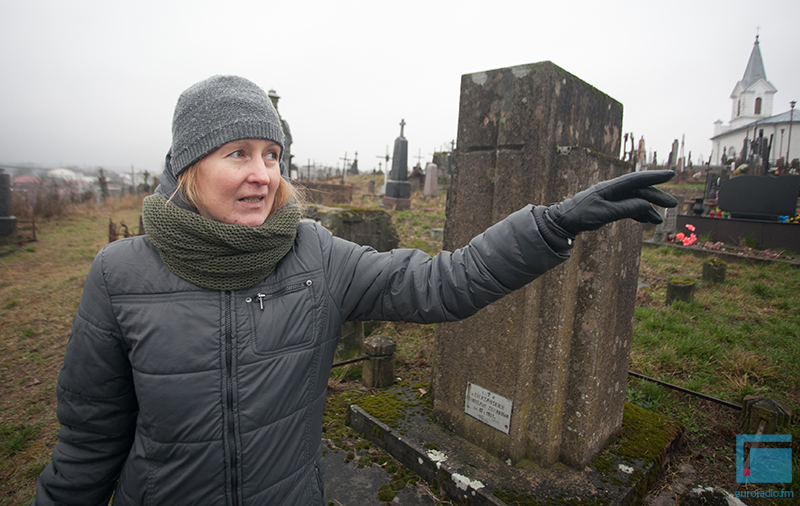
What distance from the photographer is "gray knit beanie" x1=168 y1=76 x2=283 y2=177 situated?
1.25 metres

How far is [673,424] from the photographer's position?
2.72 metres

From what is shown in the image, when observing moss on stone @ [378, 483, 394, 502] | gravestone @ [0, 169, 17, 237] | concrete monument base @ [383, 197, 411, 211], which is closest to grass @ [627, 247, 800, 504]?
moss on stone @ [378, 483, 394, 502]

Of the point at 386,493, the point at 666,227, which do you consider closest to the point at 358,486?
the point at 386,493

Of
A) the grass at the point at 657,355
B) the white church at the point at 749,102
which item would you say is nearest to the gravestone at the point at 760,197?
the grass at the point at 657,355

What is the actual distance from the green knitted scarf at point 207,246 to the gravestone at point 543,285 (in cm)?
139

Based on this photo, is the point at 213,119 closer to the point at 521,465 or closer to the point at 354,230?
the point at 521,465

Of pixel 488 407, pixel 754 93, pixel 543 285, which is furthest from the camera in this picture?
pixel 754 93

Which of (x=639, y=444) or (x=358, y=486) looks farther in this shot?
(x=639, y=444)

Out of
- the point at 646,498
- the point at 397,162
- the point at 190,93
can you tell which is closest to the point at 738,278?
the point at 646,498

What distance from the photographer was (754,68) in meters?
47.9

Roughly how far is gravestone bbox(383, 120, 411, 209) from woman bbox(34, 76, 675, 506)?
14.4 meters

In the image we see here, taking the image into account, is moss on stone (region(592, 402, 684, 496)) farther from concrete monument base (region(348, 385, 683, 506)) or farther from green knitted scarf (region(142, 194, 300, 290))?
green knitted scarf (region(142, 194, 300, 290))

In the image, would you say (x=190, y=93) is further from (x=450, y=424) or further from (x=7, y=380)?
(x=7, y=380)

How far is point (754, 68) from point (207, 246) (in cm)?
6662
